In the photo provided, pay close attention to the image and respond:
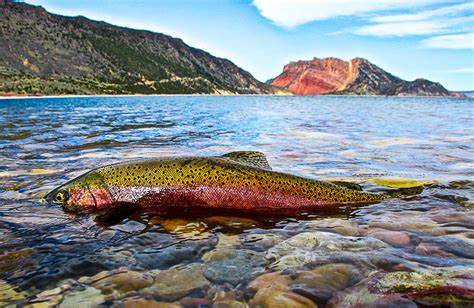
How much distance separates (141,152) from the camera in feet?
40.0

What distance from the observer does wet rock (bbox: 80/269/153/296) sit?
3377mm

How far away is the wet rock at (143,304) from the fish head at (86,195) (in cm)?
288

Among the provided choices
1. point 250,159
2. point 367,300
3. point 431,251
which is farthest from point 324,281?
point 250,159

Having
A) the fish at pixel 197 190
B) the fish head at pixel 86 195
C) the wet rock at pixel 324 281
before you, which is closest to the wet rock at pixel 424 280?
the wet rock at pixel 324 281

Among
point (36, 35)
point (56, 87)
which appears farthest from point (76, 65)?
point (56, 87)

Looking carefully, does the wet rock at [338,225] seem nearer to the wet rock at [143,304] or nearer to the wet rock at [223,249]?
the wet rock at [223,249]

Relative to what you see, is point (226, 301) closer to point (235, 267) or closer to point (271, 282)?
point (271, 282)

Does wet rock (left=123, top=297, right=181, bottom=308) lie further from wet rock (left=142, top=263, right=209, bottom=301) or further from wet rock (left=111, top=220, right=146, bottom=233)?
wet rock (left=111, top=220, right=146, bottom=233)

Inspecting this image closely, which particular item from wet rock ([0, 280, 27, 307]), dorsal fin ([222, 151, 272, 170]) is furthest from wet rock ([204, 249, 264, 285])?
dorsal fin ([222, 151, 272, 170])

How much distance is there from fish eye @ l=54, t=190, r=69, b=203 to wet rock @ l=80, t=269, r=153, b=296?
267 centimetres

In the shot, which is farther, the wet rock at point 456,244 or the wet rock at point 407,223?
the wet rock at point 407,223

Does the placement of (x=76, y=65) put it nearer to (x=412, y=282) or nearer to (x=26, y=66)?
(x=26, y=66)

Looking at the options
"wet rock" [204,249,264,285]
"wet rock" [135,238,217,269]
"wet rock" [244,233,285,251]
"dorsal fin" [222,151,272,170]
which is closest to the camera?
"wet rock" [204,249,264,285]

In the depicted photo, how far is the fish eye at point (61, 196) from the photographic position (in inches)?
236
